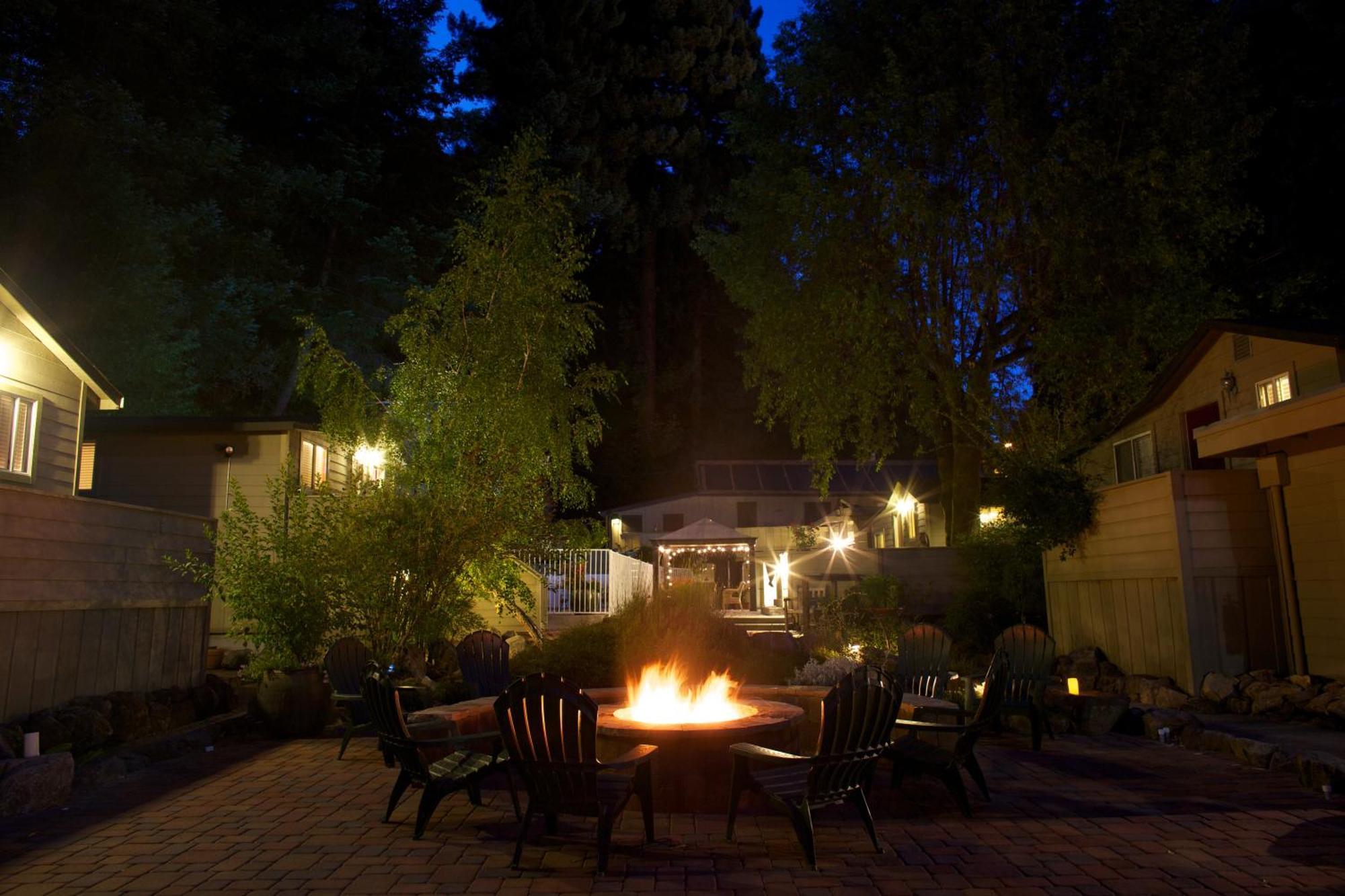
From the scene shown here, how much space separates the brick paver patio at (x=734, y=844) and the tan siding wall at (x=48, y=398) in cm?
520

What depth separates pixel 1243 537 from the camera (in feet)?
33.5

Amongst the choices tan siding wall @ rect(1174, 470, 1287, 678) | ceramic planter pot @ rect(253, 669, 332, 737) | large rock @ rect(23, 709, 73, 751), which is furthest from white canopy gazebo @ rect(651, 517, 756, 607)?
large rock @ rect(23, 709, 73, 751)

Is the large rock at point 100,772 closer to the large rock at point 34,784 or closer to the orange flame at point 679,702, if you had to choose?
the large rock at point 34,784

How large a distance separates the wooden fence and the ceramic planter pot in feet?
4.82

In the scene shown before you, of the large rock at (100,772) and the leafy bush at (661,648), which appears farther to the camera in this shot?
the leafy bush at (661,648)

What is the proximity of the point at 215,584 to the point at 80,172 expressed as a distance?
1276 centimetres

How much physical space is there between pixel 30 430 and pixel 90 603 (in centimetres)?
267

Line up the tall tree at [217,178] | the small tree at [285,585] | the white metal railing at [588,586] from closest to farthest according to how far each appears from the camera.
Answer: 1. the small tree at [285,585]
2. the white metal railing at [588,586]
3. the tall tree at [217,178]

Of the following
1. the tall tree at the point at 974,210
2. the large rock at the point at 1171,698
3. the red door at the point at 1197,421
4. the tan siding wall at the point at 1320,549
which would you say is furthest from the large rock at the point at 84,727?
the red door at the point at 1197,421

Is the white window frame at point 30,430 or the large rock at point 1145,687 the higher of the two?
→ the white window frame at point 30,430

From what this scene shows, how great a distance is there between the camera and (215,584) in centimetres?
963

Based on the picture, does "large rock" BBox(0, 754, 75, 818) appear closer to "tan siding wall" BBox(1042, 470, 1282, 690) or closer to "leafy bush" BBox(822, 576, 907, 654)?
"leafy bush" BBox(822, 576, 907, 654)

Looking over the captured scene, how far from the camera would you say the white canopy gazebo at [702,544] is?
23172mm

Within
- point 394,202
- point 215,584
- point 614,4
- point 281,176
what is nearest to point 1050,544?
point 215,584
